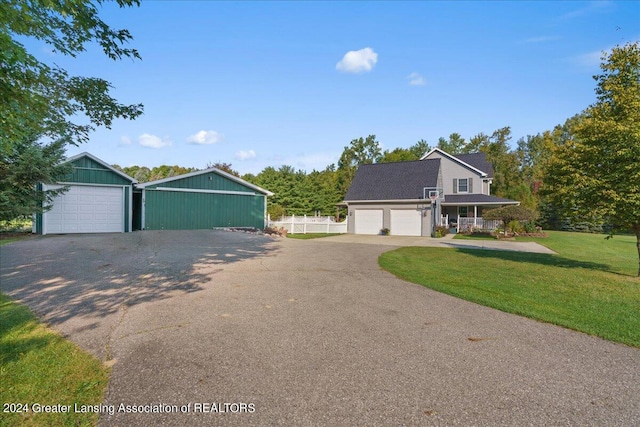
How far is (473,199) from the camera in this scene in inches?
1062

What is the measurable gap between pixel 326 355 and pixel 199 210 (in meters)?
17.8

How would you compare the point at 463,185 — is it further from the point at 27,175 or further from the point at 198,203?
the point at 27,175

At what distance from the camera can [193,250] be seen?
38.4 feet

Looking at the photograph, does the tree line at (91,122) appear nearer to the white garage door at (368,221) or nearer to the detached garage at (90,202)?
the detached garage at (90,202)

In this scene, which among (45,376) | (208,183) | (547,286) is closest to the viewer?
(45,376)

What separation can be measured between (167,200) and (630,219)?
19223 millimetres

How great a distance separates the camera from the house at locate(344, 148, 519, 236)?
2445 cm

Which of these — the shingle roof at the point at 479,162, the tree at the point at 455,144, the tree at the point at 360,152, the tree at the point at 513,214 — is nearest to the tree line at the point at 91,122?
the tree at the point at 513,214

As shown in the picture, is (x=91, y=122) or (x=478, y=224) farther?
(x=478, y=224)

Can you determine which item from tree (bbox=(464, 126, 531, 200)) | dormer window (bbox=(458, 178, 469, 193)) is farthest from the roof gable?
tree (bbox=(464, 126, 531, 200))

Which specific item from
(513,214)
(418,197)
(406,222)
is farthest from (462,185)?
(513,214)

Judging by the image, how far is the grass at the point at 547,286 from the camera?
197 inches

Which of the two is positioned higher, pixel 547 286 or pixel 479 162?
pixel 479 162

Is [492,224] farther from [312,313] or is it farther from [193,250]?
[312,313]
